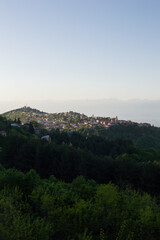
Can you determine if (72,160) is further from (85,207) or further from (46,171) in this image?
(85,207)

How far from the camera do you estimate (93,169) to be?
45.5 m

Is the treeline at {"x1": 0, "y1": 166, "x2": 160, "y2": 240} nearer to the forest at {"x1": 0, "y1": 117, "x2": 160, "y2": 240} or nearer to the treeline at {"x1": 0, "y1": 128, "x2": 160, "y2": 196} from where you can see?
the forest at {"x1": 0, "y1": 117, "x2": 160, "y2": 240}

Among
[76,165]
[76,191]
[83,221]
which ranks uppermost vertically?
[83,221]

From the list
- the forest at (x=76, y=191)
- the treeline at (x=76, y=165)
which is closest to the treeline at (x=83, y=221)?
the forest at (x=76, y=191)

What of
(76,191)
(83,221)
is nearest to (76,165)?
(76,191)

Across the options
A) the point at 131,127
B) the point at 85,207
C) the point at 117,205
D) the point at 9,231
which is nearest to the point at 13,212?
the point at 9,231

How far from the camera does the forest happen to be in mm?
16422

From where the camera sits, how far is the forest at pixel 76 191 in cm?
1642

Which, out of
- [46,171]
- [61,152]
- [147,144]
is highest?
[61,152]

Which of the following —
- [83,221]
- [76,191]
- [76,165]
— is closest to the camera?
[83,221]

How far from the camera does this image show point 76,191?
25.0 metres

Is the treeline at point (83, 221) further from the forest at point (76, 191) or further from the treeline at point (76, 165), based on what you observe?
the treeline at point (76, 165)

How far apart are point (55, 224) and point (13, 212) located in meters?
3.39

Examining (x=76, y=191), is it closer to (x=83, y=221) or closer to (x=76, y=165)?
(x=83, y=221)
